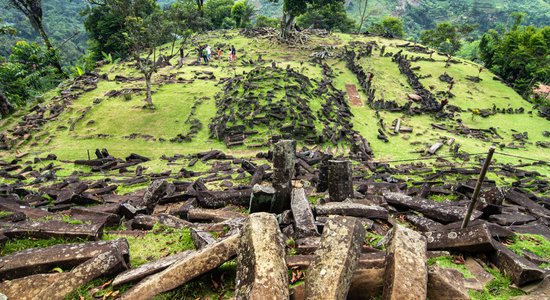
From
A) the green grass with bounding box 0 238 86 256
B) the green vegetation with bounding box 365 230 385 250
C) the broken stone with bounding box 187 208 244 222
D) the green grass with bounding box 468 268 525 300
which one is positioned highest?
the green grass with bounding box 468 268 525 300

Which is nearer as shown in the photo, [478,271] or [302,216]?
[478,271]

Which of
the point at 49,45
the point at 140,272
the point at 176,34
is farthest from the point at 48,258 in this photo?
the point at 49,45

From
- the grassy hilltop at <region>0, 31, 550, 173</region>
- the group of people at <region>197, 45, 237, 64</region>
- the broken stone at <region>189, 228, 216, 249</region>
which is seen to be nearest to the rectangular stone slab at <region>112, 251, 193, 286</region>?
the broken stone at <region>189, 228, 216, 249</region>

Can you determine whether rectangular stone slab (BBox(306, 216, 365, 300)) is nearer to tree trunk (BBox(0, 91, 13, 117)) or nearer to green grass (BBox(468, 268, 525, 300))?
green grass (BBox(468, 268, 525, 300))

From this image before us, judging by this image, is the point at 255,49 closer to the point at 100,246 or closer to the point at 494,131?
the point at 494,131

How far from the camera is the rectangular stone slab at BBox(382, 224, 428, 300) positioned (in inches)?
114

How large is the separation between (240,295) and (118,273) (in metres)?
2.06

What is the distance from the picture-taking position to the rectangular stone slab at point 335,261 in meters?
2.79

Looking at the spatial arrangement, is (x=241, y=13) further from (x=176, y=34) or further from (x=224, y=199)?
(x=224, y=199)

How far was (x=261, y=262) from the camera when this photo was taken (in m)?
3.05

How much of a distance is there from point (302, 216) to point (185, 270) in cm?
260

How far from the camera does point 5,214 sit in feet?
21.5

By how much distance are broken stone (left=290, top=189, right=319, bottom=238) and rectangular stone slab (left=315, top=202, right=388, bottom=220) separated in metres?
0.49

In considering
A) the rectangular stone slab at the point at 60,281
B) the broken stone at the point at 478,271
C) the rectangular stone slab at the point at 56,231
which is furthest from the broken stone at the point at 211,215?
the broken stone at the point at 478,271
